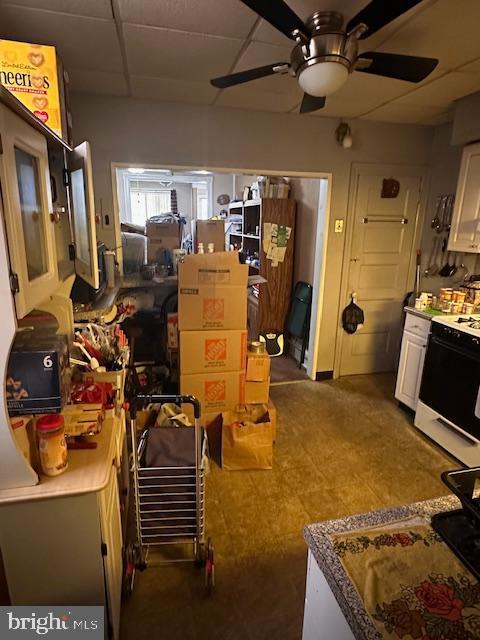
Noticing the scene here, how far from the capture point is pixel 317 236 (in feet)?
11.7

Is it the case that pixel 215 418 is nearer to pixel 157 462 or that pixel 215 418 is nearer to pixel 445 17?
pixel 157 462

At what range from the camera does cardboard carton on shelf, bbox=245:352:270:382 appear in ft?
8.73

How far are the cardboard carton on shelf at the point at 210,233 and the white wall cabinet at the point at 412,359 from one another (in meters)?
1.76

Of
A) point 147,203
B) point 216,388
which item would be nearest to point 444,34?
point 216,388

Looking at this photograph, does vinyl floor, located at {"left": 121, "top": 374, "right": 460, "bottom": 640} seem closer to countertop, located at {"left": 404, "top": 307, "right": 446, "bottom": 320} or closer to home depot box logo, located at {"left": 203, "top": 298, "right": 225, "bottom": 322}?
countertop, located at {"left": 404, "top": 307, "right": 446, "bottom": 320}

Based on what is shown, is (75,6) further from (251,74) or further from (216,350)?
(216,350)

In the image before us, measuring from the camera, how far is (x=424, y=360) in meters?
2.80

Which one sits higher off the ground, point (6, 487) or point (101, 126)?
point (101, 126)

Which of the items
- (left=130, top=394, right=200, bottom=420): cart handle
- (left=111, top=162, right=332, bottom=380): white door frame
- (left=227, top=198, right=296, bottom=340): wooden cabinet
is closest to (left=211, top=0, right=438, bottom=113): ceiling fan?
(left=111, top=162, right=332, bottom=380): white door frame

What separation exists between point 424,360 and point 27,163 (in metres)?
2.80

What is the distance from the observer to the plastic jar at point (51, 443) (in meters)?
1.12

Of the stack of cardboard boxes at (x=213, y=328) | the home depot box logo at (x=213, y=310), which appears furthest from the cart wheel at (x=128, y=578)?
the home depot box logo at (x=213, y=310)

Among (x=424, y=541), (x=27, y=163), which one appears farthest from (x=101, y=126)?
(x=424, y=541)

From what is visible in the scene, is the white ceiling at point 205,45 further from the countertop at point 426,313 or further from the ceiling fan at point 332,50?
the countertop at point 426,313
